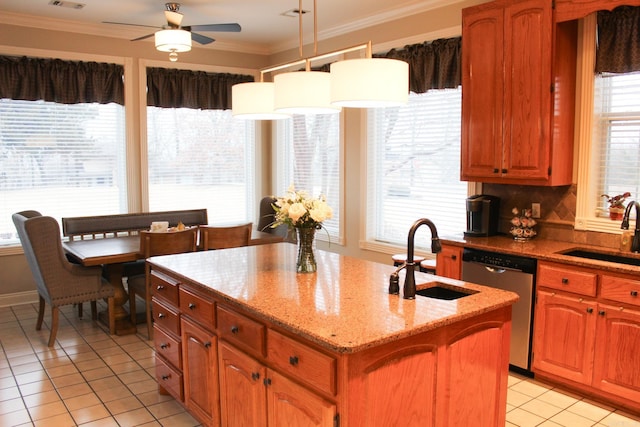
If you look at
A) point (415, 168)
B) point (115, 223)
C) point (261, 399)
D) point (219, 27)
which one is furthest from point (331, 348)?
point (115, 223)

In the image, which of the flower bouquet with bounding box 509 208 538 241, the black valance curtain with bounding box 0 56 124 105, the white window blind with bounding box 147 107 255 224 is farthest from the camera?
the white window blind with bounding box 147 107 255 224

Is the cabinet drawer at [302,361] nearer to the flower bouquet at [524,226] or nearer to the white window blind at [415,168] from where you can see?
the flower bouquet at [524,226]

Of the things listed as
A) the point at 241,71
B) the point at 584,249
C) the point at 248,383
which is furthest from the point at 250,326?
the point at 241,71

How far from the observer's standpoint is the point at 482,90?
3998mm

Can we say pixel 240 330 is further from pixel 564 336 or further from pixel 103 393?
pixel 564 336

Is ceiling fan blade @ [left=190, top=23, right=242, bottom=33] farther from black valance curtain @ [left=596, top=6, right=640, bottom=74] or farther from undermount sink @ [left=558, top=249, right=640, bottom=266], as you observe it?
undermount sink @ [left=558, top=249, right=640, bottom=266]

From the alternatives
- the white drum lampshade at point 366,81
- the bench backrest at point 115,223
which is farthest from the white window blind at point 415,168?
the white drum lampshade at point 366,81

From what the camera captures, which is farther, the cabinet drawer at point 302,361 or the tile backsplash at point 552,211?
the tile backsplash at point 552,211

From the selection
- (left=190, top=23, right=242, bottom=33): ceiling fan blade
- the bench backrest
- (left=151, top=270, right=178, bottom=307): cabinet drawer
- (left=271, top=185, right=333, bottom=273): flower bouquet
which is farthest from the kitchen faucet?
the bench backrest

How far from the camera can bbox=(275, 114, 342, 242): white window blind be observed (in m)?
5.98

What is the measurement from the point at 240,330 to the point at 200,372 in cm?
57

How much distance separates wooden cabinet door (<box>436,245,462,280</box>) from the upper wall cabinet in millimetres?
612

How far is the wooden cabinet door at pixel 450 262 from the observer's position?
399 cm

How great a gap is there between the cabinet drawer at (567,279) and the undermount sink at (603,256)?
0.19m
